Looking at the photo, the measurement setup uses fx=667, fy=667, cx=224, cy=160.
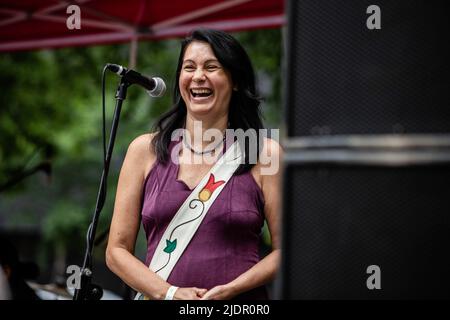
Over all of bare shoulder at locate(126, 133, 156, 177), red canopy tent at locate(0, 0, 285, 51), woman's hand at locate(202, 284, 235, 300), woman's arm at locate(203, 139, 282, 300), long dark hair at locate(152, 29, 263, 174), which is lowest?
woman's hand at locate(202, 284, 235, 300)

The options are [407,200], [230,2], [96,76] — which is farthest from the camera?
[96,76]

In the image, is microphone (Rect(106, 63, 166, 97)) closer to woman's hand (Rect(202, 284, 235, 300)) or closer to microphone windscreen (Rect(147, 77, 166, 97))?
microphone windscreen (Rect(147, 77, 166, 97))

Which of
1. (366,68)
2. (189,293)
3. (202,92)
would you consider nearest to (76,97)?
(202,92)

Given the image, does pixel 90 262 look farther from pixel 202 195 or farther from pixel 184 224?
pixel 202 195

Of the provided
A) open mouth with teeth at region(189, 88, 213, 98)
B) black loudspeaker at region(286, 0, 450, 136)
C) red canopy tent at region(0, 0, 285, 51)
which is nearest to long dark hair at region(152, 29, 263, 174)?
open mouth with teeth at region(189, 88, 213, 98)

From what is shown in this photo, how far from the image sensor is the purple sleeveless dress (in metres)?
2.42

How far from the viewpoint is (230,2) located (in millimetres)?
5074

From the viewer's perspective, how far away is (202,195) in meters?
2.46

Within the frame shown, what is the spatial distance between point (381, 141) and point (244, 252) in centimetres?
101

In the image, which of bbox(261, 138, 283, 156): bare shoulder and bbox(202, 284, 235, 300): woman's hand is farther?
bbox(261, 138, 283, 156): bare shoulder

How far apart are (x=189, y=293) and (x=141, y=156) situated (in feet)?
2.05

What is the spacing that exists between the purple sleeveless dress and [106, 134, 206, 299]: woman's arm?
82mm

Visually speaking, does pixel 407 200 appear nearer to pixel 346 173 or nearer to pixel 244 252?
pixel 346 173
